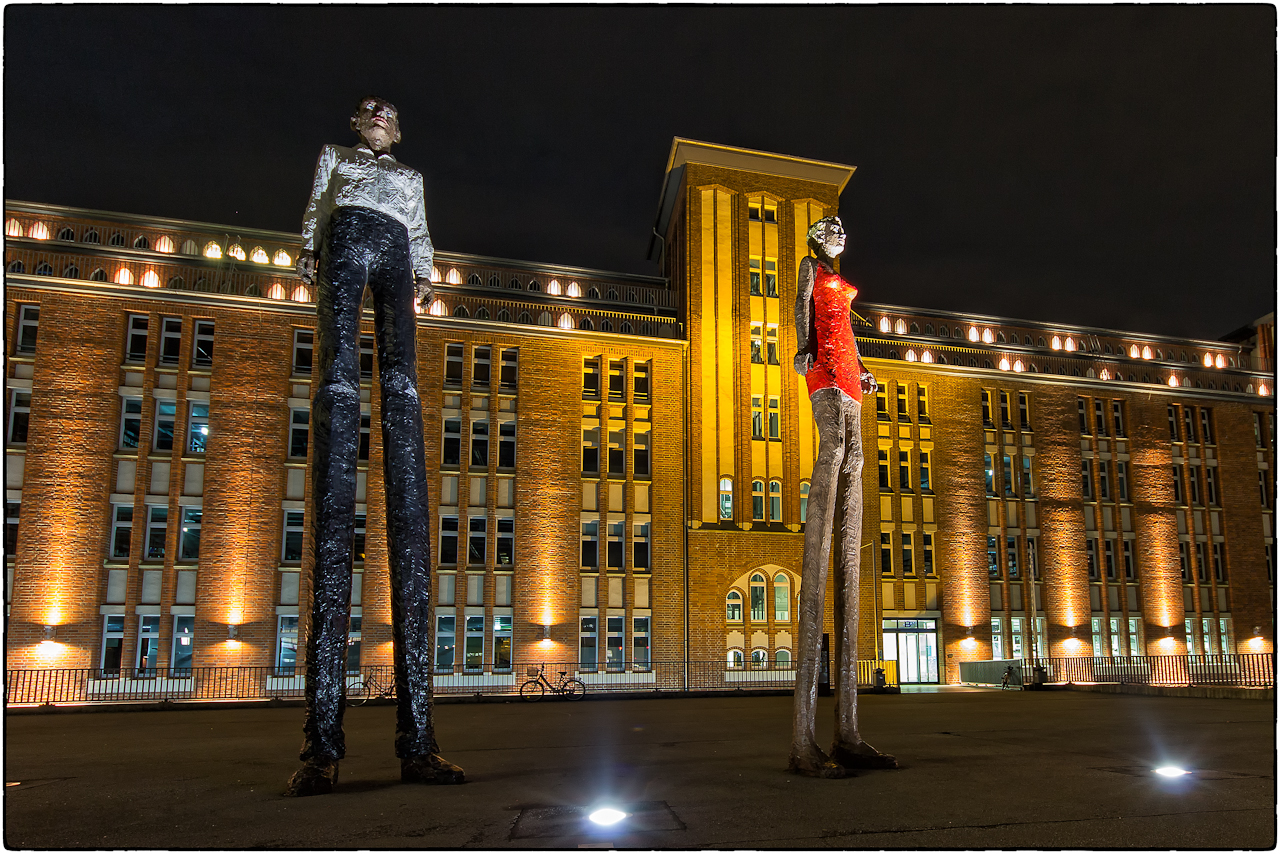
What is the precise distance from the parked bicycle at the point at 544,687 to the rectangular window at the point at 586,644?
0.94 meters

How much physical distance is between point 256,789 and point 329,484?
2.44 meters

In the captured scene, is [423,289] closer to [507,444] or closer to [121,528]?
[507,444]

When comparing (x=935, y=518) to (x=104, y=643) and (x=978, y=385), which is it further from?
(x=104, y=643)

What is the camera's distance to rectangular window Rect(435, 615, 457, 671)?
33.9 meters

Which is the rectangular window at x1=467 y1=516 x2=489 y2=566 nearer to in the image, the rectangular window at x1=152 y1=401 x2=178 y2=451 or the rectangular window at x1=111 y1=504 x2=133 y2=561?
the rectangular window at x1=152 y1=401 x2=178 y2=451

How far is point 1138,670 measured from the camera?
37125 millimetres

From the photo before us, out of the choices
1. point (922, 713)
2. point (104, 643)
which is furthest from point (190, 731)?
point (104, 643)

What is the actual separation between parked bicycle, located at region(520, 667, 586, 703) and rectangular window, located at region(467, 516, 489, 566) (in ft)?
15.2

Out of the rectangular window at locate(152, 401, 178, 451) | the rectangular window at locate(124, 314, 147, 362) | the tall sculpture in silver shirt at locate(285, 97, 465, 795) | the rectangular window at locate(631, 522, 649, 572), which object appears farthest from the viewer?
the rectangular window at locate(631, 522, 649, 572)

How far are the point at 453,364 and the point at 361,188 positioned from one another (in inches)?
1139

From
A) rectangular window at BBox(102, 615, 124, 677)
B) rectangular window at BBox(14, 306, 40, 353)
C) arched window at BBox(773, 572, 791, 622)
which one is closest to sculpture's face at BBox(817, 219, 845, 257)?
arched window at BBox(773, 572, 791, 622)

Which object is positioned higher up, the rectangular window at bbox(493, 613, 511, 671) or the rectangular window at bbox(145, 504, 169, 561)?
the rectangular window at bbox(145, 504, 169, 561)

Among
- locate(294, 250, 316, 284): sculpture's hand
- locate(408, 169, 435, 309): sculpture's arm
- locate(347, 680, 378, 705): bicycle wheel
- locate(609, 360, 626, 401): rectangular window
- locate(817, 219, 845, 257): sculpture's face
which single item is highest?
locate(609, 360, 626, 401): rectangular window

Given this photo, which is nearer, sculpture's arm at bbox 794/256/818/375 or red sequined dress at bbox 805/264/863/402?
red sequined dress at bbox 805/264/863/402
